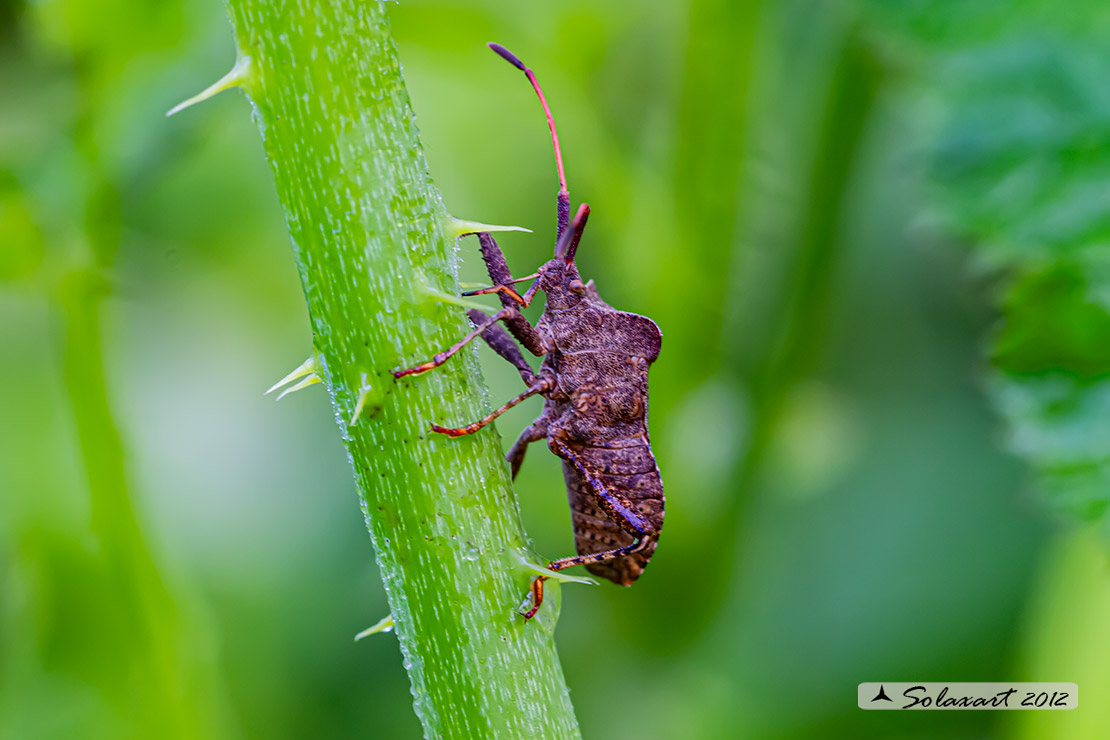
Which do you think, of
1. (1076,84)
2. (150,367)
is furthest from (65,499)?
(1076,84)

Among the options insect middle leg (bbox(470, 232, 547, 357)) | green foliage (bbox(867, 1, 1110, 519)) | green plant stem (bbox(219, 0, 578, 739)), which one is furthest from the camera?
insect middle leg (bbox(470, 232, 547, 357))

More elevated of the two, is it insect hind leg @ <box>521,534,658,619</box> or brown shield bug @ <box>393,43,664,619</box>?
brown shield bug @ <box>393,43,664,619</box>

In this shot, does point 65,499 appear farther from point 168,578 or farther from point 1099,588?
→ point 1099,588

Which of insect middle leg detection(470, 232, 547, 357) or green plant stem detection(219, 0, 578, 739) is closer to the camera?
green plant stem detection(219, 0, 578, 739)

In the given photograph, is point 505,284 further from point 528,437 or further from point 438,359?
point 438,359

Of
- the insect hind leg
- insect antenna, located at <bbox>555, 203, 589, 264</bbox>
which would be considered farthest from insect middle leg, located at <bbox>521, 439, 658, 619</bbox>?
insect antenna, located at <bbox>555, 203, 589, 264</bbox>
